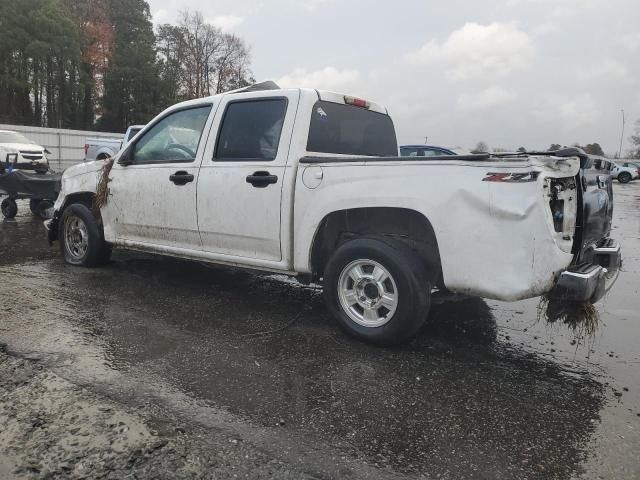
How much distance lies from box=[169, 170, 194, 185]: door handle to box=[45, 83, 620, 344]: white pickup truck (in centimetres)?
1

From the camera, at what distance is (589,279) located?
321cm

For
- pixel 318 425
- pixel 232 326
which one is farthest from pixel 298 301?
pixel 318 425

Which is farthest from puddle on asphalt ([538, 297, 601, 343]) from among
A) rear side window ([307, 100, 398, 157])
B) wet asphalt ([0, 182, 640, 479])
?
rear side window ([307, 100, 398, 157])

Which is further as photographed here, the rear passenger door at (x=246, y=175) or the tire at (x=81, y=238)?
the tire at (x=81, y=238)

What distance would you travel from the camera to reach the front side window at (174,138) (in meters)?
4.99

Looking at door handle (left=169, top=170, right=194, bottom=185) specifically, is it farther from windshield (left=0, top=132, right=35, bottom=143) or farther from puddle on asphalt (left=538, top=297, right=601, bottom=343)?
windshield (left=0, top=132, right=35, bottom=143)

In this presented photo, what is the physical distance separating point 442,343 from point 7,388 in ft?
9.78

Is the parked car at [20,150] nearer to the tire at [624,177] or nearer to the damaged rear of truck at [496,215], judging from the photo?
the damaged rear of truck at [496,215]

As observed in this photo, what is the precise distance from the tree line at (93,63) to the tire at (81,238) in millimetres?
38444

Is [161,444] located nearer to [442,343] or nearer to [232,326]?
[232,326]

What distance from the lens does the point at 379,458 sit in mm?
2502

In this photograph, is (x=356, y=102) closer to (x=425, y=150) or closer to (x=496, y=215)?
(x=496, y=215)

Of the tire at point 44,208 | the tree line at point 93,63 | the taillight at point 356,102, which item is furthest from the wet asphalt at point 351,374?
the tree line at point 93,63

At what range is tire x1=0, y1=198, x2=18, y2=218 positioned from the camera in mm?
10594
